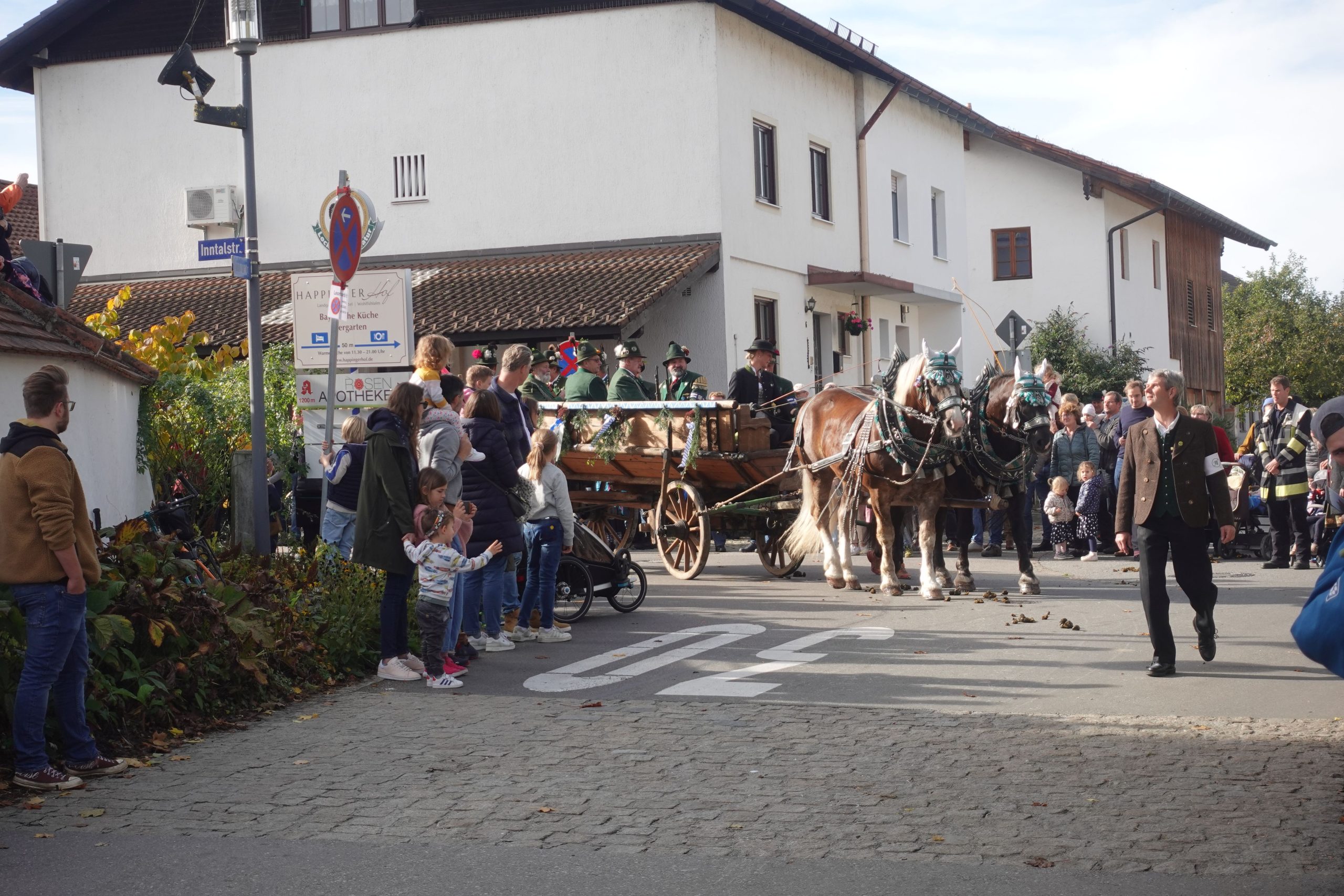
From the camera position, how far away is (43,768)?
256 inches

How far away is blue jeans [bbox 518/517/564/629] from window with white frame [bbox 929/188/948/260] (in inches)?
962

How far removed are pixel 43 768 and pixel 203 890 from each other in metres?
1.85

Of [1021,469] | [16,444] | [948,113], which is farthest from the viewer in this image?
[948,113]

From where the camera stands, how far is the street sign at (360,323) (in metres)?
12.8

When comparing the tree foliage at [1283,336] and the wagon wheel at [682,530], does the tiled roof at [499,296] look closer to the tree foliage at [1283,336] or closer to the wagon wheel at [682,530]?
the wagon wheel at [682,530]

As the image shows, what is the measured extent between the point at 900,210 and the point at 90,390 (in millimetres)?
22251

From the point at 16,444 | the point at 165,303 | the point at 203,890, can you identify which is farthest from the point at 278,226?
the point at 203,890

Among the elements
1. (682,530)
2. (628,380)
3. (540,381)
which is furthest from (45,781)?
(540,381)

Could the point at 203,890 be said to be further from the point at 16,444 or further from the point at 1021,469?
the point at 1021,469

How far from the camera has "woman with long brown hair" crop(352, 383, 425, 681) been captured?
9.04 m

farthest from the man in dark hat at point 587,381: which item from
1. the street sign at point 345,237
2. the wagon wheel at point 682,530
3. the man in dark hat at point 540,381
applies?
the street sign at point 345,237

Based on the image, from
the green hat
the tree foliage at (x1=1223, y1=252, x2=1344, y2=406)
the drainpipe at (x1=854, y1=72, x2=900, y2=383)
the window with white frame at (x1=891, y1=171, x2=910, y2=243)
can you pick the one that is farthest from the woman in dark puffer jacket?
the tree foliage at (x1=1223, y1=252, x2=1344, y2=406)

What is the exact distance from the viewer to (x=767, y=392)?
15.9m

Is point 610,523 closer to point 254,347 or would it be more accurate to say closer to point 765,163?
point 254,347
